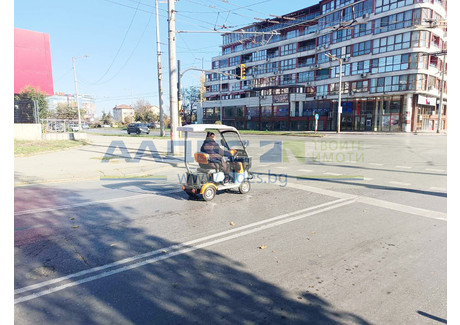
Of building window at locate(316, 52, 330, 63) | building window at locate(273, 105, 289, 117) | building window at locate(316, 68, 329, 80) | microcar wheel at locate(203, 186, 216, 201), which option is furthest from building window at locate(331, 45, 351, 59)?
microcar wheel at locate(203, 186, 216, 201)

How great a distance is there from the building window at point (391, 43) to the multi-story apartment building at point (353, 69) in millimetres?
131

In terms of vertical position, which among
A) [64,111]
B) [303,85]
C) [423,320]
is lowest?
[423,320]

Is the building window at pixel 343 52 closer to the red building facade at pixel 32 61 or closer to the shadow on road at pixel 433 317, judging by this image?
the red building facade at pixel 32 61

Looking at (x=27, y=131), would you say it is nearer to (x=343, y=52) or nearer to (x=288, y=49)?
(x=343, y=52)

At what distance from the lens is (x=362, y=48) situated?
45.2 meters

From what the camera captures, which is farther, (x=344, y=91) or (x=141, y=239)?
(x=344, y=91)

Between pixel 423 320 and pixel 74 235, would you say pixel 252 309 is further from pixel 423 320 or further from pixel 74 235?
pixel 74 235

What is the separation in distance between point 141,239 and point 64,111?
72.6 meters

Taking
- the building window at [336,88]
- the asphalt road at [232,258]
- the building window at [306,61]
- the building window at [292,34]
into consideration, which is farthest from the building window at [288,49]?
the asphalt road at [232,258]

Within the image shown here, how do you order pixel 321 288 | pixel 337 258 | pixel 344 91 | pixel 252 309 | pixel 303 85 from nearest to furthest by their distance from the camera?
pixel 252 309 → pixel 321 288 → pixel 337 258 → pixel 344 91 → pixel 303 85

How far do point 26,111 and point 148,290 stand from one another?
815 inches

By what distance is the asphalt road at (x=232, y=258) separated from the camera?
2.97 metres

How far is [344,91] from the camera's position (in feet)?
159

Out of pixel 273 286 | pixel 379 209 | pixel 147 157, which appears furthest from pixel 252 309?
pixel 147 157
